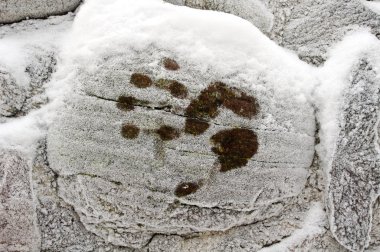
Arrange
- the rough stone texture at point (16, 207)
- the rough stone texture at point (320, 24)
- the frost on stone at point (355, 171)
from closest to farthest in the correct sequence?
1. the rough stone texture at point (16, 207)
2. the frost on stone at point (355, 171)
3. the rough stone texture at point (320, 24)

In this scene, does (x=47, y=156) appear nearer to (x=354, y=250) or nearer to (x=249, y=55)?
(x=249, y=55)

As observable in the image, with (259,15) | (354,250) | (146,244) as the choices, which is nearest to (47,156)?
(146,244)

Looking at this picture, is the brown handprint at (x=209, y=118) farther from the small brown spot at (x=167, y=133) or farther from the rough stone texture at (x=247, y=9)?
the rough stone texture at (x=247, y=9)

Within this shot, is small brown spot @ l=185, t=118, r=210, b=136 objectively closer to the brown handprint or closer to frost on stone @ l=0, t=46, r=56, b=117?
the brown handprint

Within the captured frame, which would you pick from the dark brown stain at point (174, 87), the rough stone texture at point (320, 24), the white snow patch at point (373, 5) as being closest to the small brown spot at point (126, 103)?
the dark brown stain at point (174, 87)

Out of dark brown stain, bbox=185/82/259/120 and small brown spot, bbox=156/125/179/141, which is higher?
dark brown stain, bbox=185/82/259/120

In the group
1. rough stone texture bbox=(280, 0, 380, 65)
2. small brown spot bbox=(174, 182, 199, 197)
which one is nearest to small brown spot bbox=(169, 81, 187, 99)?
small brown spot bbox=(174, 182, 199, 197)
